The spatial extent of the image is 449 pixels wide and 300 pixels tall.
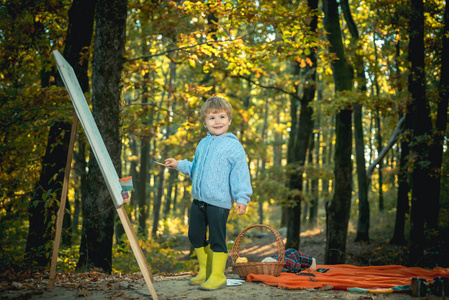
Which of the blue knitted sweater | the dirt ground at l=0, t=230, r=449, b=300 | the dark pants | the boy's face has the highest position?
the boy's face

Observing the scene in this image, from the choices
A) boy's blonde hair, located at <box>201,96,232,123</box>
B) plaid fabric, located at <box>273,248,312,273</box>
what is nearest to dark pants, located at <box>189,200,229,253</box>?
boy's blonde hair, located at <box>201,96,232,123</box>

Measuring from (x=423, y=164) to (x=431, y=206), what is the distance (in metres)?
1.00

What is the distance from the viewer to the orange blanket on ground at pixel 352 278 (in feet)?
13.7

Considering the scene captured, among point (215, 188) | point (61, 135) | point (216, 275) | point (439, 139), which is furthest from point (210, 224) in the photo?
point (439, 139)

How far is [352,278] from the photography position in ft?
15.2

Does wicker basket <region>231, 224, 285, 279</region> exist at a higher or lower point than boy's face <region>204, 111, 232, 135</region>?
lower

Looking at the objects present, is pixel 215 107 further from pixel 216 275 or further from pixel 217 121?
pixel 216 275

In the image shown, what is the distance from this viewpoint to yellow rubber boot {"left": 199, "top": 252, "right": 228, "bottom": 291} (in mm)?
4000

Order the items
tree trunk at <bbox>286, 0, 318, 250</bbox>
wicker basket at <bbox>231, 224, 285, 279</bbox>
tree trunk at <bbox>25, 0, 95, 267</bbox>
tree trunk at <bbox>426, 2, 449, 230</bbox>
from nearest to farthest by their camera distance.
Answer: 1. wicker basket at <bbox>231, 224, 285, 279</bbox>
2. tree trunk at <bbox>25, 0, 95, 267</bbox>
3. tree trunk at <bbox>426, 2, 449, 230</bbox>
4. tree trunk at <bbox>286, 0, 318, 250</bbox>

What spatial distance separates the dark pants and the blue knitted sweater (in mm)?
85

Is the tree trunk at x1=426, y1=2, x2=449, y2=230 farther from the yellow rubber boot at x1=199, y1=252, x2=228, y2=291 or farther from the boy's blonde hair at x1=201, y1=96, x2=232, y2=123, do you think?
the yellow rubber boot at x1=199, y1=252, x2=228, y2=291

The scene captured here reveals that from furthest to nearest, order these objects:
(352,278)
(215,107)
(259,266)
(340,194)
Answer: (340,194), (259,266), (352,278), (215,107)

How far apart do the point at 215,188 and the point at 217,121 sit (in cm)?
79

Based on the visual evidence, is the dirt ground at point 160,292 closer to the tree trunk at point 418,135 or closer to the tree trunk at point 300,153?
the tree trunk at point 418,135
